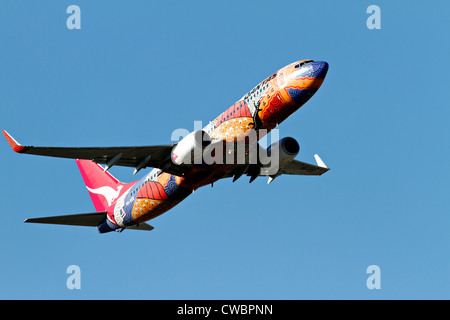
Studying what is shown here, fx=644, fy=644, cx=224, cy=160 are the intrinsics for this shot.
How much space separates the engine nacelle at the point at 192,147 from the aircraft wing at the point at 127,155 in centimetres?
222

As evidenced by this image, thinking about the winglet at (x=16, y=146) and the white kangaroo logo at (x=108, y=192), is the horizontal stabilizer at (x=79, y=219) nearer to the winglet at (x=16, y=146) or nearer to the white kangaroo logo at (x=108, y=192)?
the white kangaroo logo at (x=108, y=192)

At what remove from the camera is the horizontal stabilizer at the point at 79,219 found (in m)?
50.1

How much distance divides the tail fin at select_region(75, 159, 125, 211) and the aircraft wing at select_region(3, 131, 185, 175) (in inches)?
364

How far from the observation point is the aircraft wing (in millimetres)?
42375

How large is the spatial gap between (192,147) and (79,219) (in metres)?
15.5

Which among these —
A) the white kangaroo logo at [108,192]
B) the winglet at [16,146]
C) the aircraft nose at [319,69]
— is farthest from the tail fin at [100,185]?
the aircraft nose at [319,69]

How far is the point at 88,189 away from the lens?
190 feet

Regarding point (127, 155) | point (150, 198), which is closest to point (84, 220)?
point (150, 198)

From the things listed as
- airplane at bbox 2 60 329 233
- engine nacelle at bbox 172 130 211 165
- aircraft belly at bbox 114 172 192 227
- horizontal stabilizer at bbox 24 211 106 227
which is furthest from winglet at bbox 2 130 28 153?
aircraft belly at bbox 114 172 192 227

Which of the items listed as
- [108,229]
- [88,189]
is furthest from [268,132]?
[88,189]

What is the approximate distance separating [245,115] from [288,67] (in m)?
4.23

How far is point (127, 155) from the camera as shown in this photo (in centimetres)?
4506

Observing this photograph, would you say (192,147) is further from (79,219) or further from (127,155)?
(79,219)

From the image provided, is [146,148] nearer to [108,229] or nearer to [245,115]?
[245,115]
